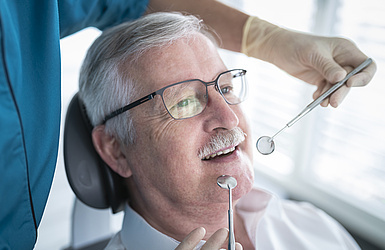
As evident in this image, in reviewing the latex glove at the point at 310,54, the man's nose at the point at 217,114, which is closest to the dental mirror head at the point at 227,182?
the man's nose at the point at 217,114

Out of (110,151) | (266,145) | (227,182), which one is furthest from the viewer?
(110,151)

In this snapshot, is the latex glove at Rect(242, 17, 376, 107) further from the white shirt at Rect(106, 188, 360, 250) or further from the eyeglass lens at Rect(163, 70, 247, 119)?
the white shirt at Rect(106, 188, 360, 250)

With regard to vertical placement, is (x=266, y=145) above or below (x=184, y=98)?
below

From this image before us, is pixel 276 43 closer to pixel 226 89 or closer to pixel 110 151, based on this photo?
pixel 226 89

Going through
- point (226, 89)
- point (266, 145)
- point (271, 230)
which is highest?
point (226, 89)

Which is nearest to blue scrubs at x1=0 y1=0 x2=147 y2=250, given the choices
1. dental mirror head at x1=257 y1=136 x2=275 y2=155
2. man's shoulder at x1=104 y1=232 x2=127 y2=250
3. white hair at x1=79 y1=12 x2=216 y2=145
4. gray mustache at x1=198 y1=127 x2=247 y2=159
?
white hair at x1=79 y1=12 x2=216 y2=145

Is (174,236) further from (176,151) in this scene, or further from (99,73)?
(99,73)

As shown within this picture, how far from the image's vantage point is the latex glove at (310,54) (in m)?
1.04

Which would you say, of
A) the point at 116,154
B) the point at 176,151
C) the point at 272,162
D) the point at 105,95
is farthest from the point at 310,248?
the point at 272,162

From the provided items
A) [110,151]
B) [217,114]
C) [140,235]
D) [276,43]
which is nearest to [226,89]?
[217,114]

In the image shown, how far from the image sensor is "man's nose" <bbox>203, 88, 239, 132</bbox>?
38.5 inches

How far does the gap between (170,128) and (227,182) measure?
0.22 metres

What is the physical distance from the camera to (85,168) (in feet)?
3.75

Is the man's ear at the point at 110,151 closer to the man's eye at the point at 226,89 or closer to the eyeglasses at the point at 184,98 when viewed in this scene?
the eyeglasses at the point at 184,98
